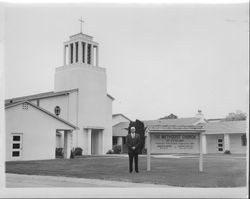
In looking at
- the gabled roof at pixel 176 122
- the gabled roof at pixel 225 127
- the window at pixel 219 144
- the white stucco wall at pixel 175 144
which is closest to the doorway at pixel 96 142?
the gabled roof at pixel 176 122

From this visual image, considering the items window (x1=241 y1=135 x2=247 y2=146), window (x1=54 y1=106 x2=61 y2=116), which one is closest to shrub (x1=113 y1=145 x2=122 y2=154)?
window (x1=54 y1=106 x2=61 y2=116)

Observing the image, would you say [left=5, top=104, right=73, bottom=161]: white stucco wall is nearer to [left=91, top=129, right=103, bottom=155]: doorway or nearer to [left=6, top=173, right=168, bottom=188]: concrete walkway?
[left=6, top=173, right=168, bottom=188]: concrete walkway

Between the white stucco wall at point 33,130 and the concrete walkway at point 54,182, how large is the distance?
1.66ft

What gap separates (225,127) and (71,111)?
3491 mm

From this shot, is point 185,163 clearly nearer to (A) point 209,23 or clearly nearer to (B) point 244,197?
(B) point 244,197

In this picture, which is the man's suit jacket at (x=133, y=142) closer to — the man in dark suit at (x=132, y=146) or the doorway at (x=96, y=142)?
the man in dark suit at (x=132, y=146)

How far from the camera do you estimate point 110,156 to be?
10.4 m

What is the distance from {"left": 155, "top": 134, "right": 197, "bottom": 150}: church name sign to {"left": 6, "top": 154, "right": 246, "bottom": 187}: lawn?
0.27 meters

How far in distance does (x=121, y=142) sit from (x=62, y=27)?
282 cm

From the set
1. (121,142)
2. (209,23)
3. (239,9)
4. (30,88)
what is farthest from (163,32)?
(30,88)

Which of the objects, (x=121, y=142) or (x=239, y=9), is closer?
(x=239, y=9)

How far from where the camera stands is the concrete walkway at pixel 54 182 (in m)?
9.57

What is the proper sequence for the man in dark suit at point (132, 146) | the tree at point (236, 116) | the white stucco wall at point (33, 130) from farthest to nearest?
the man in dark suit at point (132, 146) → the white stucco wall at point (33, 130) → the tree at point (236, 116)

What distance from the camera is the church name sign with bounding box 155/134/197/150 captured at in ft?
34.5
